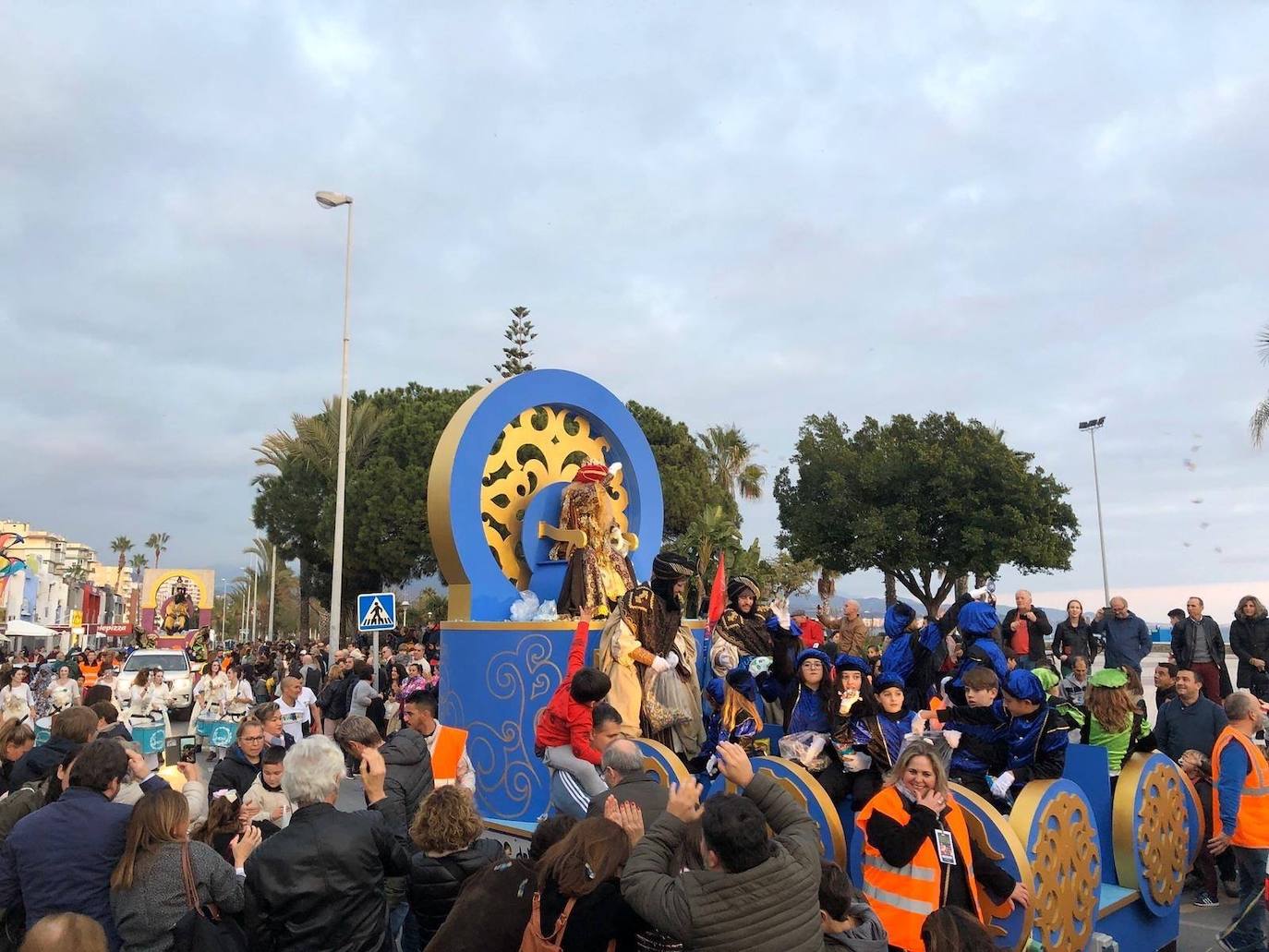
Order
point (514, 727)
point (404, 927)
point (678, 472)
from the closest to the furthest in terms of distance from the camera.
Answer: point (404, 927) < point (514, 727) < point (678, 472)

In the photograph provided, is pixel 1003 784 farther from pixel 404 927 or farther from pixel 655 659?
pixel 655 659

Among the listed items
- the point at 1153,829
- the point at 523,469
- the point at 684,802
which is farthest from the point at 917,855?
the point at 523,469

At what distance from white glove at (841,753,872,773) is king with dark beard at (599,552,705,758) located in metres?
2.89

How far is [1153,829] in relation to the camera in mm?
5602

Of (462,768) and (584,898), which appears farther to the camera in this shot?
(462,768)

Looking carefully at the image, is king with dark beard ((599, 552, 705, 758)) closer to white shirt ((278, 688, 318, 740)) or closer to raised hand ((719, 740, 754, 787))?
raised hand ((719, 740, 754, 787))

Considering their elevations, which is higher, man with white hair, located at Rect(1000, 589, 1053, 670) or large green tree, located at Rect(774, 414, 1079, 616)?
large green tree, located at Rect(774, 414, 1079, 616)

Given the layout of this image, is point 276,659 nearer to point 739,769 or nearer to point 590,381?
point 590,381

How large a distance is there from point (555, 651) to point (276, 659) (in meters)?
22.2

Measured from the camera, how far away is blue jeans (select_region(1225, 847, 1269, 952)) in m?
5.09

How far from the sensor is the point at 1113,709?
6.33 m

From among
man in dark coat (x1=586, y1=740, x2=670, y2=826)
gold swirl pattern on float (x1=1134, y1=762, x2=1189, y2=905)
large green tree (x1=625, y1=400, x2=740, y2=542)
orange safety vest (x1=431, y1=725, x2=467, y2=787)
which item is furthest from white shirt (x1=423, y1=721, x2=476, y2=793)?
large green tree (x1=625, y1=400, x2=740, y2=542)

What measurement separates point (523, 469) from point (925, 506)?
2525 centimetres

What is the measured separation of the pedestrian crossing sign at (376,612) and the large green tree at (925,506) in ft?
69.9
